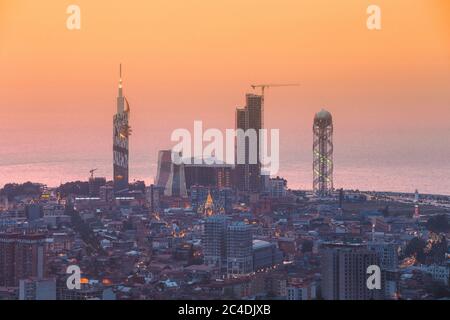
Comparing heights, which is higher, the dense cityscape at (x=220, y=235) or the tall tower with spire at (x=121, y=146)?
the tall tower with spire at (x=121, y=146)

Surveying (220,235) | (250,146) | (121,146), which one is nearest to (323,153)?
(250,146)

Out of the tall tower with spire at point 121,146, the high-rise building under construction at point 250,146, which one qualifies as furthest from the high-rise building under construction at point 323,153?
the tall tower with spire at point 121,146

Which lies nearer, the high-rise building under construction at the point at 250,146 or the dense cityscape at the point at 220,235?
the dense cityscape at the point at 220,235

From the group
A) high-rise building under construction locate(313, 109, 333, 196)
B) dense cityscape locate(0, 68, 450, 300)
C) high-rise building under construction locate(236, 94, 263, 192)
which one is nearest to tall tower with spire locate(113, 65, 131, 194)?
dense cityscape locate(0, 68, 450, 300)

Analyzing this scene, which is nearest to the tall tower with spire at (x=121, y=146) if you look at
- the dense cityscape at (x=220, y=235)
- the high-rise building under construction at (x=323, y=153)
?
the dense cityscape at (x=220, y=235)

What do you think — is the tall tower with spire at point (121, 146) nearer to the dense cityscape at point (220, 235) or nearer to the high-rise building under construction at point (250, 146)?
the dense cityscape at point (220, 235)
